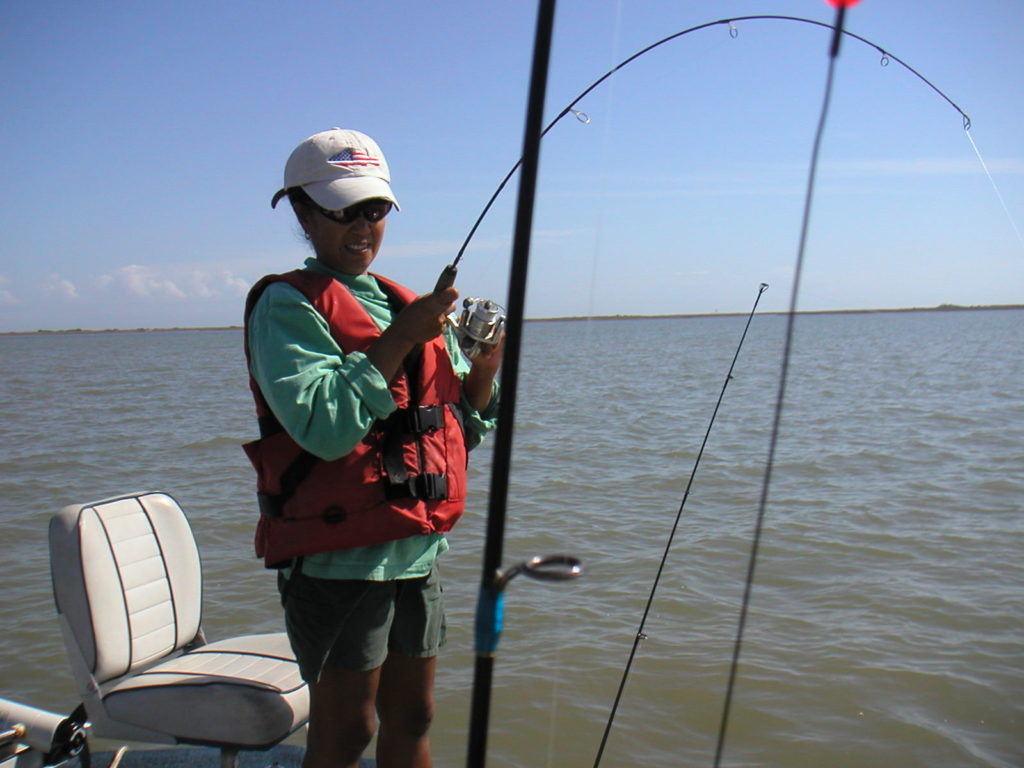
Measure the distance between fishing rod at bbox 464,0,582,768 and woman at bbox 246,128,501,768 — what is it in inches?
29.9

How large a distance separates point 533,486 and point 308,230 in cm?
654

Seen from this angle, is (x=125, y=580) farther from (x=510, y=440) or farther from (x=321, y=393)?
(x=510, y=440)

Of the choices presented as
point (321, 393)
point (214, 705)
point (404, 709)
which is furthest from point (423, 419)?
point (214, 705)

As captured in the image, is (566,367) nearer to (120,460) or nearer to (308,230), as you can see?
(120,460)

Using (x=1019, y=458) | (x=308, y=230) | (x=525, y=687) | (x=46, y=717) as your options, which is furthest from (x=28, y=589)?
(x=1019, y=458)

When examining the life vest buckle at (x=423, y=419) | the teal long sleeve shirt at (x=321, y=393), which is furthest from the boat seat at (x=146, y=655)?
the life vest buckle at (x=423, y=419)

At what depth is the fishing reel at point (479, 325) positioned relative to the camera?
211 centimetres

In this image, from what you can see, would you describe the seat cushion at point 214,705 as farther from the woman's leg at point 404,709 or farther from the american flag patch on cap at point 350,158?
the american flag patch on cap at point 350,158

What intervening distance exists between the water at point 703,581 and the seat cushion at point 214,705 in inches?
45.5

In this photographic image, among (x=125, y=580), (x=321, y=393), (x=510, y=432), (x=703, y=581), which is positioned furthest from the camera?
(x=703, y=581)

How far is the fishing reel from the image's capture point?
2111mm

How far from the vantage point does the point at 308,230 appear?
2.03 m

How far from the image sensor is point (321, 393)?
1.74 m

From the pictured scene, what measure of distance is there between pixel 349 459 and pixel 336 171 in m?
0.61
